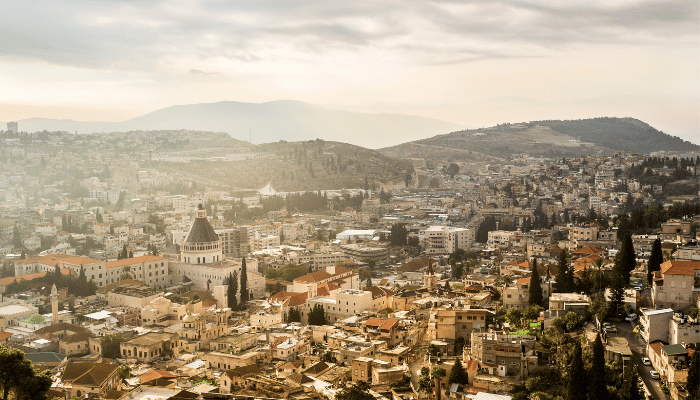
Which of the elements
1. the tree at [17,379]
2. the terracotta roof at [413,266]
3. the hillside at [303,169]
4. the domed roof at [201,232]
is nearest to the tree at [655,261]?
the tree at [17,379]

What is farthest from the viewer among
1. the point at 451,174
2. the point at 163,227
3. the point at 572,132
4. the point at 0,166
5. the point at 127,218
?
the point at 572,132

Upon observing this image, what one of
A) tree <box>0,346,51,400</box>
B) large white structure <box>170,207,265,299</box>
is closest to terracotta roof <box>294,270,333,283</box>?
large white structure <box>170,207,265,299</box>

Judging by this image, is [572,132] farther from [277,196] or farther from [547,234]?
[547,234]

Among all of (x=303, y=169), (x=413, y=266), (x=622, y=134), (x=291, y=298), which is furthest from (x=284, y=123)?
(x=291, y=298)

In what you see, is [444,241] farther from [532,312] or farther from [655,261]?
[532,312]

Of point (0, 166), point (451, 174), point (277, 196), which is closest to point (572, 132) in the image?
point (451, 174)

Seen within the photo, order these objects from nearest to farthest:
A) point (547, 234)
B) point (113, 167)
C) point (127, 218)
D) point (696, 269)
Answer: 1. point (696, 269)
2. point (547, 234)
3. point (127, 218)
4. point (113, 167)
